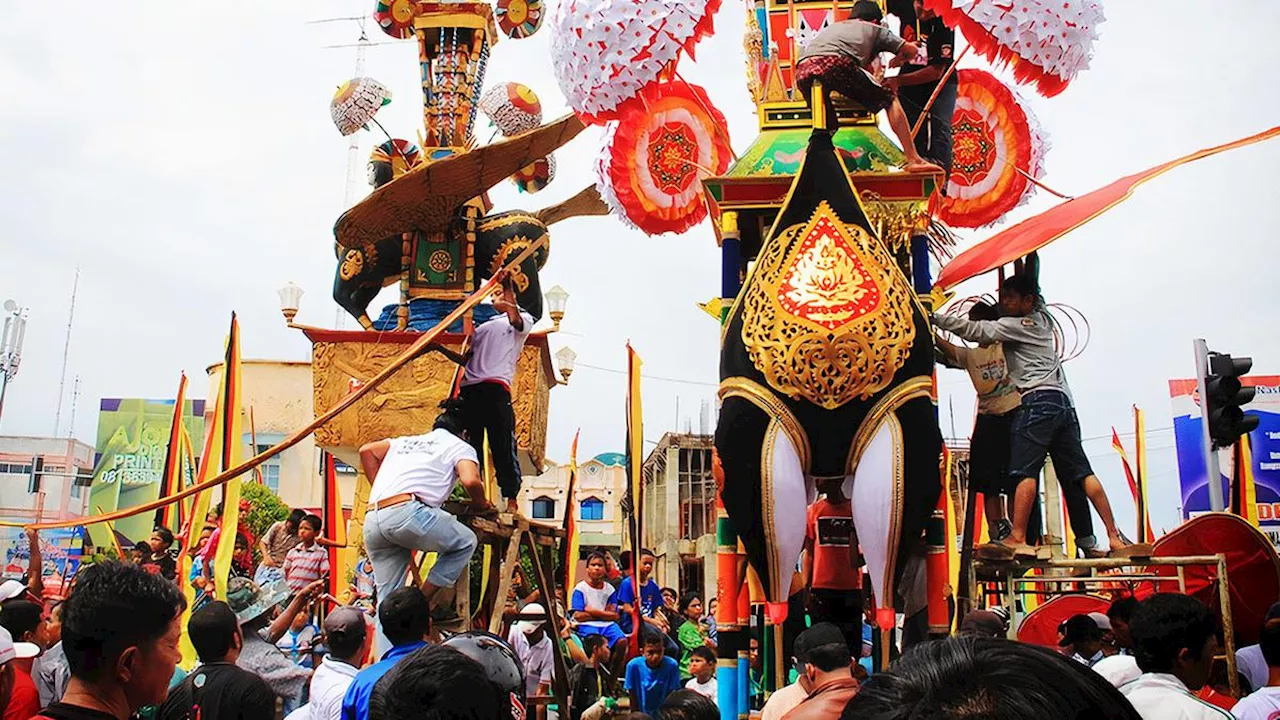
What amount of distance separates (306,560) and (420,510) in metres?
3.47

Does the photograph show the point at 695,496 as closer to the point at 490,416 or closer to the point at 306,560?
the point at 306,560

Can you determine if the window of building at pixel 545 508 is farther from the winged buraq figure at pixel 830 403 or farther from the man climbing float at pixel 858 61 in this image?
the winged buraq figure at pixel 830 403

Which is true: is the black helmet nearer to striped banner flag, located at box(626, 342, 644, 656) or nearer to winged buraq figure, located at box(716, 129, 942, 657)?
winged buraq figure, located at box(716, 129, 942, 657)

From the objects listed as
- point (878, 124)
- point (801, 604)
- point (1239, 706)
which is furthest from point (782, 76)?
point (1239, 706)

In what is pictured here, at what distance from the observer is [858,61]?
655 cm

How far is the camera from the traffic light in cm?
887

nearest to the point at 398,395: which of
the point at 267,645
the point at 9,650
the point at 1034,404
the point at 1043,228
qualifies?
the point at 267,645

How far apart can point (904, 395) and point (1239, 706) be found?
233 centimetres

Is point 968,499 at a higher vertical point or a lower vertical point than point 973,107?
lower

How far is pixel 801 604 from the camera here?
7.33 m

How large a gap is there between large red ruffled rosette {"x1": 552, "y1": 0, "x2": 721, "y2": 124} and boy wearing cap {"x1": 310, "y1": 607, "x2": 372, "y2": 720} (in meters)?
3.86

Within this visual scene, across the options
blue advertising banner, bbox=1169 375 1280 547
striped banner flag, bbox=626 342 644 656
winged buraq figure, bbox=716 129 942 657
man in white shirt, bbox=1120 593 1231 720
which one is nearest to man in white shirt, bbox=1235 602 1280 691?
winged buraq figure, bbox=716 129 942 657

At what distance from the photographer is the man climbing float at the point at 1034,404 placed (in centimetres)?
664

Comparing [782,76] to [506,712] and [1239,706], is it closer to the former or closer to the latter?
[1239,706]
